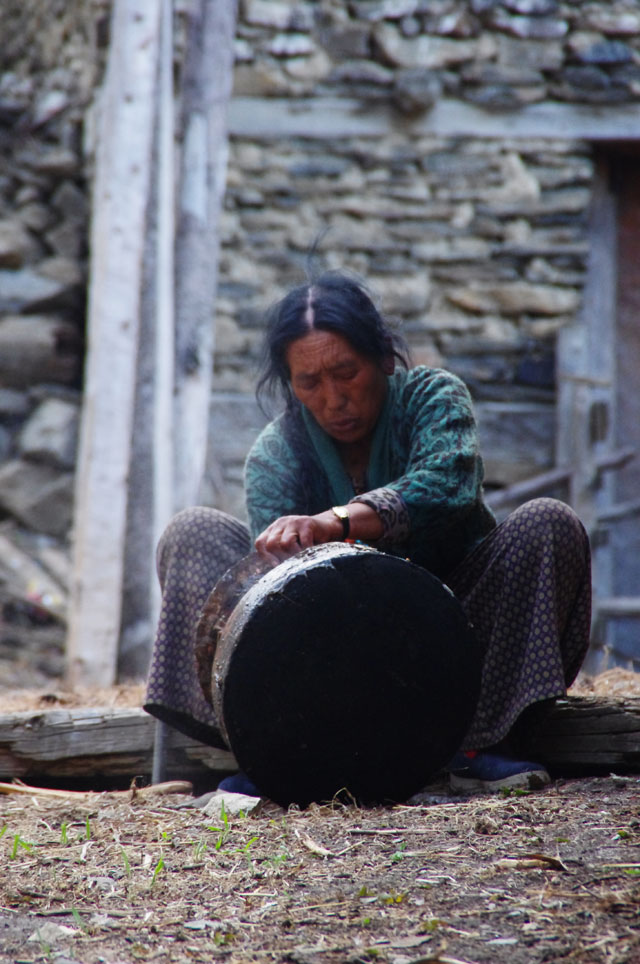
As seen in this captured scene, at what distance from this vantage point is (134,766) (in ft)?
10.4

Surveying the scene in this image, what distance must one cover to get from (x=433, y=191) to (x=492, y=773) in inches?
175

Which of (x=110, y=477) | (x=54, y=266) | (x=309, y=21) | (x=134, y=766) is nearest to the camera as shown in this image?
(x=134, y=766)

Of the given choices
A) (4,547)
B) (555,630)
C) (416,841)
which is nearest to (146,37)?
(4,547)

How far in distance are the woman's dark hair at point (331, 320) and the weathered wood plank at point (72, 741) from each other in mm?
1083

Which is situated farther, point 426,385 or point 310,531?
point 426,385

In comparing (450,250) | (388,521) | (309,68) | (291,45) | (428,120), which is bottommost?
(388,521)

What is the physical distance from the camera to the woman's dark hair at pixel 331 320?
110 inches

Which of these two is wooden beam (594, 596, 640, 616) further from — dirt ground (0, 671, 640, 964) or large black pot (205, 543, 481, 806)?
large black pot (205, 543, 481, 806)

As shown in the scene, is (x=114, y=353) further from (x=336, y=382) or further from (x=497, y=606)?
(x=497, y=606)

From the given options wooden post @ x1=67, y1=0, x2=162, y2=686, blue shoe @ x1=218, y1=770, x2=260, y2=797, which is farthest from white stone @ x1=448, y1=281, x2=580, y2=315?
blue shoe @ x1=218, y1=770, x2=260, y2=797

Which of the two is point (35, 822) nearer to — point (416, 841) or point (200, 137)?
point (416, 841)

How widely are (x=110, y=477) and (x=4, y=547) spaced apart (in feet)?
6.86

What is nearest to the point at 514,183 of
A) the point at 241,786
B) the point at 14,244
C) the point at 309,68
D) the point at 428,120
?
the point at 428,120

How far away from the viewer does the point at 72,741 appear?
3133mm
